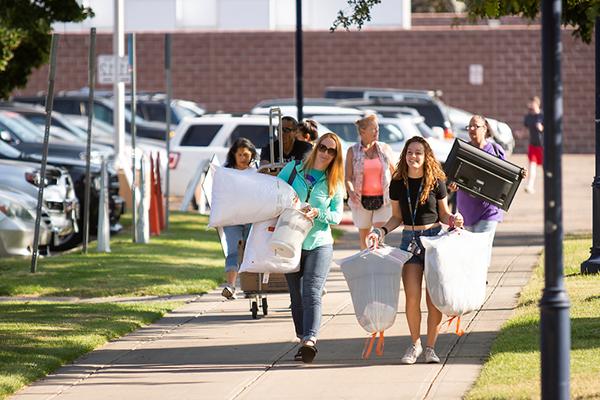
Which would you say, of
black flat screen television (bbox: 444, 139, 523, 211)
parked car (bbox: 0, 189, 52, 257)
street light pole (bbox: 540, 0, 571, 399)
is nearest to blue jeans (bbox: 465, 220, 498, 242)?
black flat screen television (bbox: 444, 139, 523, 211)

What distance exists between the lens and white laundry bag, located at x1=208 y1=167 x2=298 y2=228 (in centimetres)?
1023

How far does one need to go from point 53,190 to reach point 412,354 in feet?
31.5

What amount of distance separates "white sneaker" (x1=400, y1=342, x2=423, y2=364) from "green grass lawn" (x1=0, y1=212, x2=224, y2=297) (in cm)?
493

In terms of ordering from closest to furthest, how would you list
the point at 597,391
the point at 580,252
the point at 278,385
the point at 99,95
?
1. the point at 597,391
2. the point at 278,385
3. the point at 580,252
4. the point at 99,95

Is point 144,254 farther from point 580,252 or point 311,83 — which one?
point 311,83

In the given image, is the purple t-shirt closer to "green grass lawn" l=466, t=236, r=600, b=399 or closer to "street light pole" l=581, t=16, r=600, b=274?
"green grass lawn" l=466, t=236, r=600, b=399

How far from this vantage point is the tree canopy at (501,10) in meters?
9.15

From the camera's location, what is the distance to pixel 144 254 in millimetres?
17594

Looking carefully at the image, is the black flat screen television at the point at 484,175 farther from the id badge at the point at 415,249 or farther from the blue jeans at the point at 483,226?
the blue jeans at the point at 483,226

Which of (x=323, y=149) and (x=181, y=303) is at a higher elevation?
(x=323, y=149)

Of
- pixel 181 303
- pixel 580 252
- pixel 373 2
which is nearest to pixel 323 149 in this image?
pixel 373 2

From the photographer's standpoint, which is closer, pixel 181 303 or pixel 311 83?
pixel 181 303

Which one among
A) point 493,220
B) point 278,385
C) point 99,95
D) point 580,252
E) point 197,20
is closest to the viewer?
point 278,385

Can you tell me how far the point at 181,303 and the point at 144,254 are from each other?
13.3ft
